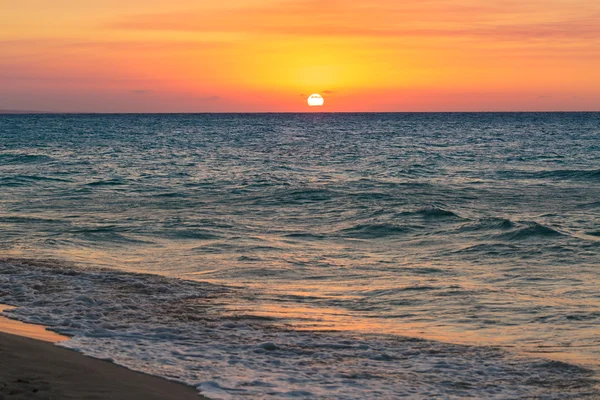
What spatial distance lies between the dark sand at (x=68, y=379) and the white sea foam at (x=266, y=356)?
25 cm

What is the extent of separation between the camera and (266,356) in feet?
24.0

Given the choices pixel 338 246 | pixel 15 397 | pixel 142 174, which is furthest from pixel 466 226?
pixel 142 174

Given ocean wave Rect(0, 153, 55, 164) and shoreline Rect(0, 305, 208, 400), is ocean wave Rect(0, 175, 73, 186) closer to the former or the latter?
ocean wave Rect(0, 153, 55, 164)

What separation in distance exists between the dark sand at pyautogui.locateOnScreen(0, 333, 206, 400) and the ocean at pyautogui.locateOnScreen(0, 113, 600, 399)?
0.27m

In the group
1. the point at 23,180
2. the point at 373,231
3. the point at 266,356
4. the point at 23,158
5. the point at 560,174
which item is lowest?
the point at 266,356

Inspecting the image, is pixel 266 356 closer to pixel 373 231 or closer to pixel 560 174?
pixel 373 231

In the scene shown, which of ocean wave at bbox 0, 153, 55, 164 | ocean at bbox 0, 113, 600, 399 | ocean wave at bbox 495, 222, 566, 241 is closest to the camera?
ocean at bbox 0, 113, 600, 399

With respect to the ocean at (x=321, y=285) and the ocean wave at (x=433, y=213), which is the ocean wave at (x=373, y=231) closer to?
the ocean at (x=321, y=285)

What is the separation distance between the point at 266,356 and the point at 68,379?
2.06 m

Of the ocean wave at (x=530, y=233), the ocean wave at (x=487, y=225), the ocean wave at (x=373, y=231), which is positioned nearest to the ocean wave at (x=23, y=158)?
the ocean wave at (x=373, y=231)

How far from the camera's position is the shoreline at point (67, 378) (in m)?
5.70

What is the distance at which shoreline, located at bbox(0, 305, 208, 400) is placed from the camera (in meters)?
5.70

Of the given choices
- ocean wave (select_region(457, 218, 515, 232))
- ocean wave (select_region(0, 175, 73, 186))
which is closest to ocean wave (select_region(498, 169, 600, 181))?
ocean wave (select_region(457, 218, 515, 232))

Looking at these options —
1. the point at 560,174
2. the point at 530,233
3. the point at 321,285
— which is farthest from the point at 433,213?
the point at 560,174
